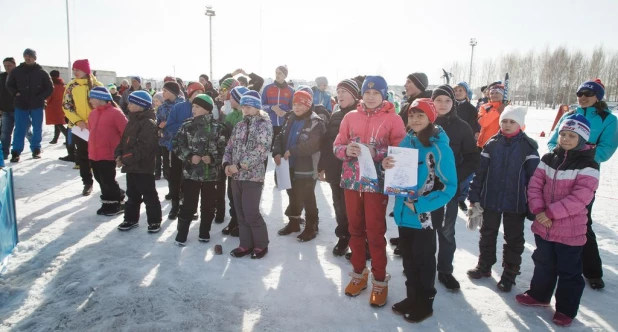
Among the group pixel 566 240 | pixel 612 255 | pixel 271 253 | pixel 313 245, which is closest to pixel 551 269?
pixel 566 240

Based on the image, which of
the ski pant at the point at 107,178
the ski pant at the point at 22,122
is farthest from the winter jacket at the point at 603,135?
the ski pant at the point at 22,122

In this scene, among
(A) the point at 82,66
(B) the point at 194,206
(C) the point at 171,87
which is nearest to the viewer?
(B) the point at 194,206

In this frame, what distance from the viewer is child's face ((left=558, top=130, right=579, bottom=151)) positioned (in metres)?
3.04

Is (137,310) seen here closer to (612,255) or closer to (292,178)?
(292,178)

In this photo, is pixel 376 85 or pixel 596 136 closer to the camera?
pixel 376 85

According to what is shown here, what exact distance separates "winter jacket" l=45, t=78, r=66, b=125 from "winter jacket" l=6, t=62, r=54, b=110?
1322 millimetres

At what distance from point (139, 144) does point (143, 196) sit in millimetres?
760

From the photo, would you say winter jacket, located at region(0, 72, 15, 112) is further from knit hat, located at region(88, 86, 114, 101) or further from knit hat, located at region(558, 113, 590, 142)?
knit hat, located at region(558, 113, 590, 142)

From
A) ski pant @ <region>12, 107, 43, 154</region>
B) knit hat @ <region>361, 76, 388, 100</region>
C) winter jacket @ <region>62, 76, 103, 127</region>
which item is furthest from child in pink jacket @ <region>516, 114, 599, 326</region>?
ski pant @ <region>12, 107, 43, 154</region>

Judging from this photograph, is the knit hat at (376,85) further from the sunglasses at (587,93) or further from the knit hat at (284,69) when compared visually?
the knit hat at (284,69)

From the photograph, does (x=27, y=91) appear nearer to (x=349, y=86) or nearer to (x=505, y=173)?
(x=349, y=86)

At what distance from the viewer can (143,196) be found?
4984mm

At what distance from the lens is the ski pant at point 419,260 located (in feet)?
9.91

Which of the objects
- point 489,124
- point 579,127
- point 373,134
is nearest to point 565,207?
point 579,127
